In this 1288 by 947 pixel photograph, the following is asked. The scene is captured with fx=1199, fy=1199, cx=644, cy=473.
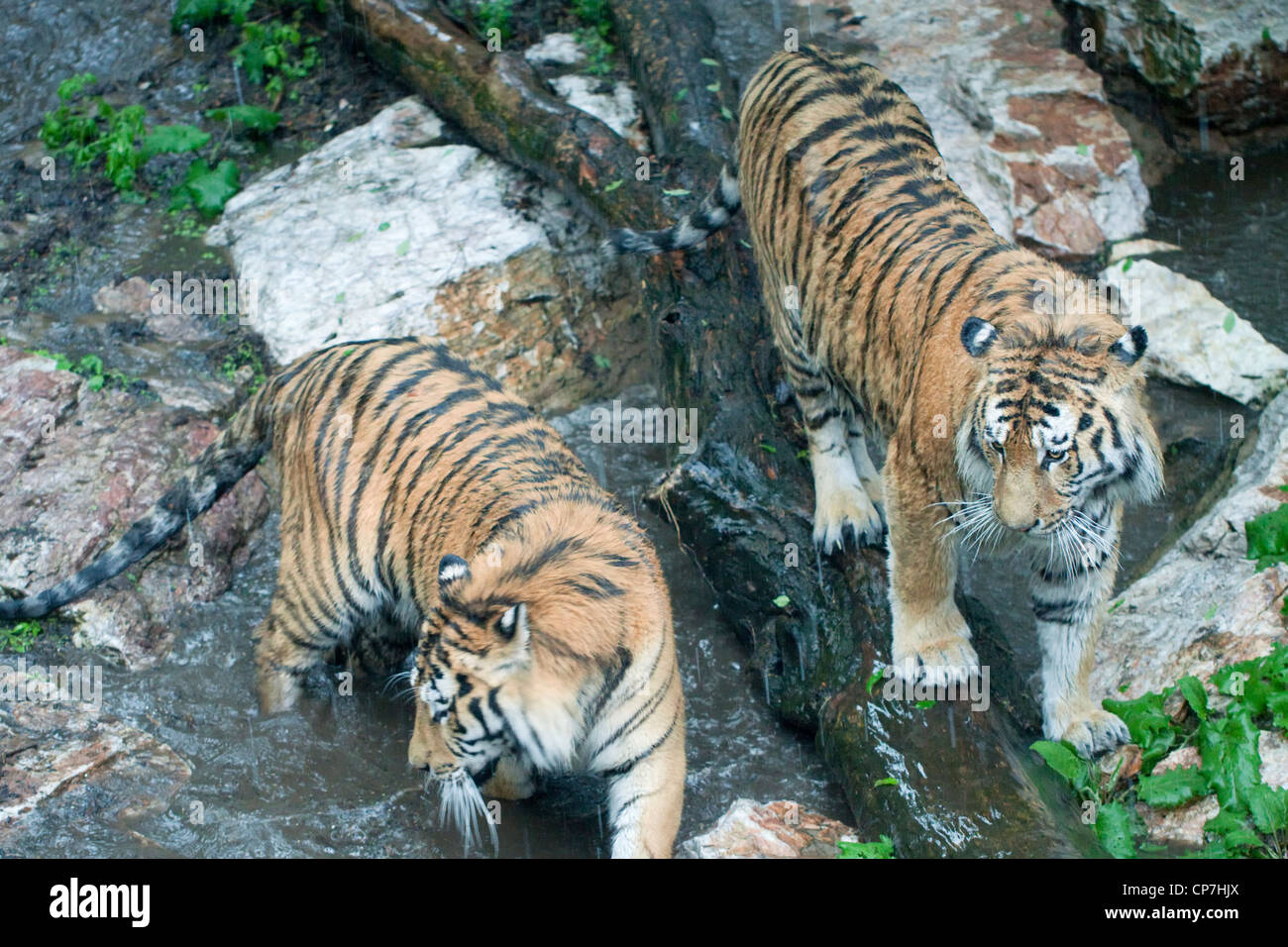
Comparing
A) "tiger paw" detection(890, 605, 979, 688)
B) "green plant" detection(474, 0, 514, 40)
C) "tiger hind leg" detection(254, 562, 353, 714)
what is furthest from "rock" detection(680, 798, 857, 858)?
"green plant" detection(474, 0, 514, 40)

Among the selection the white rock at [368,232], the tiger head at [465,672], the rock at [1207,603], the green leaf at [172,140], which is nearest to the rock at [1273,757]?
the rock at [1207,603]

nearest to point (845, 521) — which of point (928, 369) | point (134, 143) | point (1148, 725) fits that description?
point (928, 369)

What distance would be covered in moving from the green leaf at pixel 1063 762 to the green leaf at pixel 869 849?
607 mm

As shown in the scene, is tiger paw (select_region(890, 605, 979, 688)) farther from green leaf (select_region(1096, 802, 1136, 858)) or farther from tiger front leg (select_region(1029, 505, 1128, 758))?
green leaf (select_region(1096, 802, 1136, 858))

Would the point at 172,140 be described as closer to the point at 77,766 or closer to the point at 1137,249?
the point at 77,766

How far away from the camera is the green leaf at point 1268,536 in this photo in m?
4.38

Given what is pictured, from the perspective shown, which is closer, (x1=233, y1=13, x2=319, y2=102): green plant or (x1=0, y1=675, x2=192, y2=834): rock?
(x1=0, y1=675, x2=192, y2=834): rock

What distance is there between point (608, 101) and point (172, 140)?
2671 mm

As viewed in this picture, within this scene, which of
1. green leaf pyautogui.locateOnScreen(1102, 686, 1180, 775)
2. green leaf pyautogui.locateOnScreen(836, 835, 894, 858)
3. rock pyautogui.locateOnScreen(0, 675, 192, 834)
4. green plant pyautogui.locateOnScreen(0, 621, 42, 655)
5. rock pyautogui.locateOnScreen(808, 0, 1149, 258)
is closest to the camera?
green leaf pyautogui.locateOnScreen(836, 835, 894, 858)

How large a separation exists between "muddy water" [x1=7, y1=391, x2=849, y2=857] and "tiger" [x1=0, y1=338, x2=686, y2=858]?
20 cm

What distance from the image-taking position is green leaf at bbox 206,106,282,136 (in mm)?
7535

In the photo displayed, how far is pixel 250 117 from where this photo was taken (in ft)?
24.7
